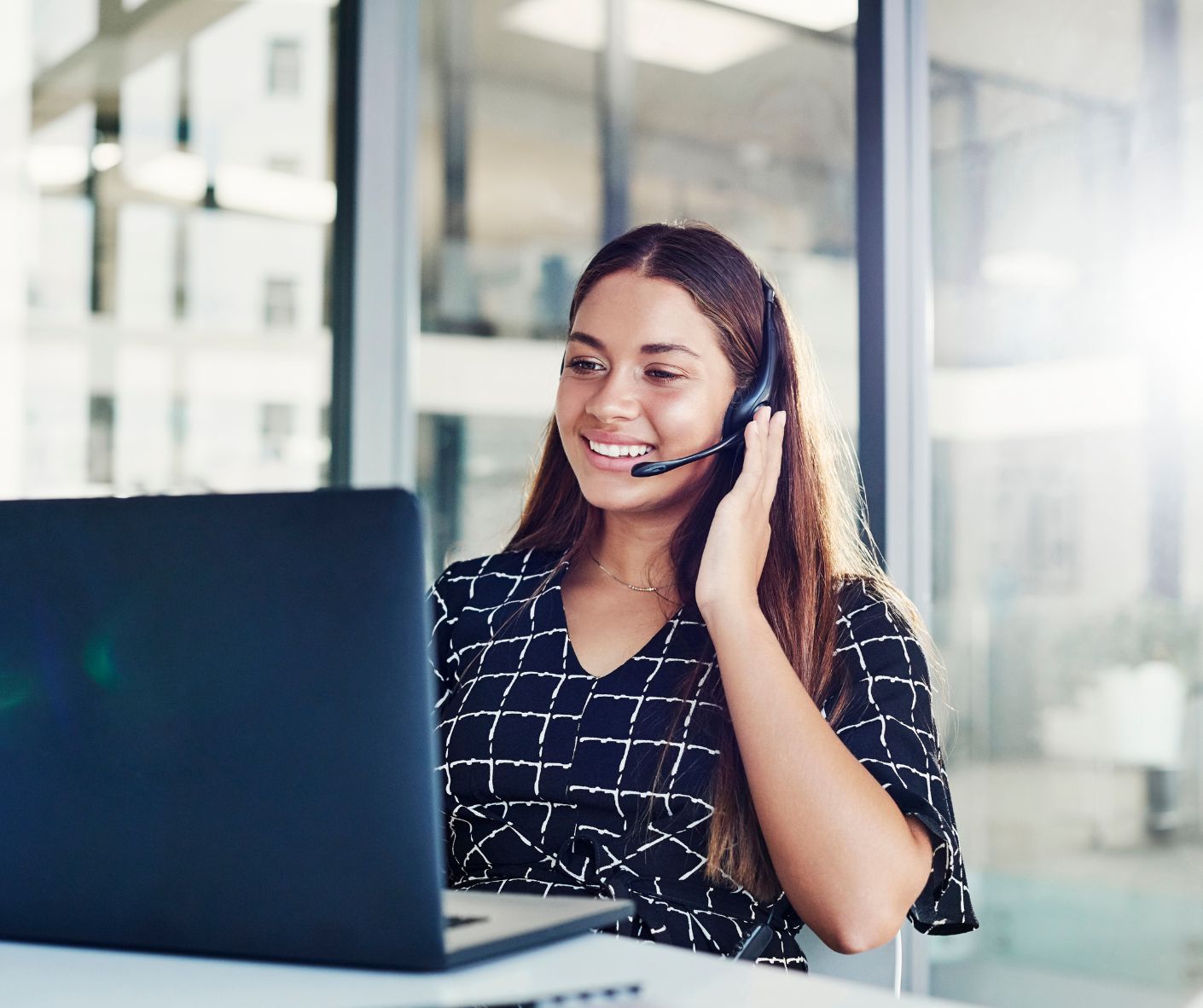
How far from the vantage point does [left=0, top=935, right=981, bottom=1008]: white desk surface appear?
74 cm

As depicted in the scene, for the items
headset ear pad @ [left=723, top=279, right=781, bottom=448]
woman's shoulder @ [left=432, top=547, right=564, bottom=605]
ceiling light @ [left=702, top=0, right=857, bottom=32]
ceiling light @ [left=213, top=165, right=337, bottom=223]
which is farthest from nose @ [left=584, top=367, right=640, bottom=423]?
ceiling light @ [left=213, top=165, right=337, bottom=223]

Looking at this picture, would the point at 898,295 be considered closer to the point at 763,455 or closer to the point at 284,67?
the point at 763,455

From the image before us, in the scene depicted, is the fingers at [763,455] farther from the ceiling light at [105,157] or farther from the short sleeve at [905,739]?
A: the ceiling light at [105,157]

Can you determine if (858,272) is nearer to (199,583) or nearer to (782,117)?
(782,117)

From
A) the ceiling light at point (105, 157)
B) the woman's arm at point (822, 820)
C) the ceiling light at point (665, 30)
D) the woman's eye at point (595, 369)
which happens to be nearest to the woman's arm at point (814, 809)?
the woman's arm at point (822, 820)

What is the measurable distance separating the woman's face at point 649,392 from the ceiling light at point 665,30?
2.89ft

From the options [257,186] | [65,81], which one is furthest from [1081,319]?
[65,81]

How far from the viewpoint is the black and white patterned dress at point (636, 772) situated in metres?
1.33

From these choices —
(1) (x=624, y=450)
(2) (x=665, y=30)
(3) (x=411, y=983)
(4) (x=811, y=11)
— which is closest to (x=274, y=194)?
(2) (x=665, y=30)

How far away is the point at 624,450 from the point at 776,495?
0.21m

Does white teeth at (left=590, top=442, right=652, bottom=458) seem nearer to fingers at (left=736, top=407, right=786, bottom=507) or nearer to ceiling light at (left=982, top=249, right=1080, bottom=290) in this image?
fingers at (left=736, top=407, right=786, bottom=507)

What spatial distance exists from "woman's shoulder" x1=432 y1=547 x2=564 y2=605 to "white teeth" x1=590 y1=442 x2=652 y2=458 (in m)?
0.19

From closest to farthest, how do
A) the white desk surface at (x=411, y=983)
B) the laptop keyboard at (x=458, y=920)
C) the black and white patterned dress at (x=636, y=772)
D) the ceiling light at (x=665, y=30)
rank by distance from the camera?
the white desk surface at (x=411, y=983)
the laptop keyboard at (x=458, y=920)
the black and white patterned dress at (x=636, y=772)
the ceiling light at (x=665, y=30)

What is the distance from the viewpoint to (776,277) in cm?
179
